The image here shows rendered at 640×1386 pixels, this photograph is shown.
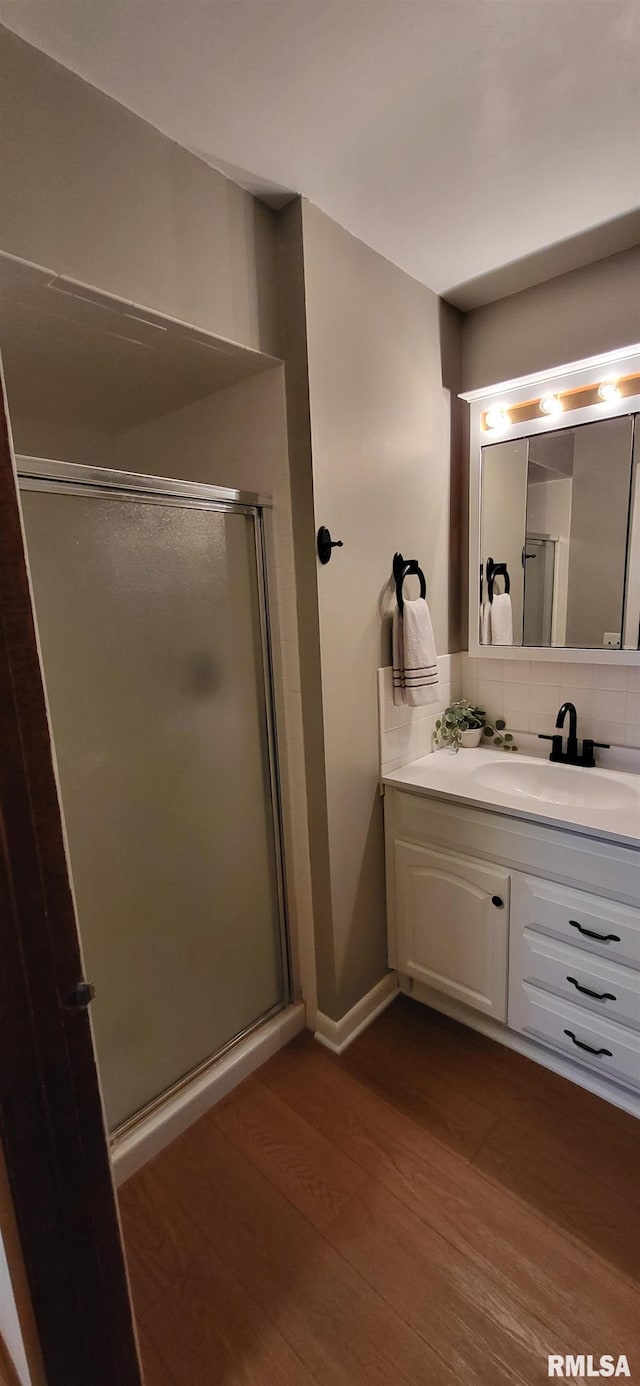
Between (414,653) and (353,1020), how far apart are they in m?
1.20

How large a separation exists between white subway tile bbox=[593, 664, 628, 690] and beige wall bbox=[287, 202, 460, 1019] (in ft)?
1.99

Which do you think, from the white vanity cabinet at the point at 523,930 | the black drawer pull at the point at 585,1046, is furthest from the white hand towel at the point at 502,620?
the black drawer pull at the point at 585,1046

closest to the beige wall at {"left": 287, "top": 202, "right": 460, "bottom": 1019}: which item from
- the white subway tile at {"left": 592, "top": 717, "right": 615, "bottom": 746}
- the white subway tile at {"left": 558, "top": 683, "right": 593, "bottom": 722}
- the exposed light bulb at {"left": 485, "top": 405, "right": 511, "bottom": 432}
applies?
the exposed light bulb at {"left": 485, "top": 405, "right": 511, "bottom": 432}

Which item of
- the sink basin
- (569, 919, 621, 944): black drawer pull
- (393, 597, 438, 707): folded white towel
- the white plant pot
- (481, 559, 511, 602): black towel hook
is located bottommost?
(569, 919, 621, 944): black drawer pull

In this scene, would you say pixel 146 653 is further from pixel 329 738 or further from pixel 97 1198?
pixel 97 1198

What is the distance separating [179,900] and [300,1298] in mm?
840

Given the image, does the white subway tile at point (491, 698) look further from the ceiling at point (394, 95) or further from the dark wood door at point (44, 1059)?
the dark wood door at point (44, 1059)

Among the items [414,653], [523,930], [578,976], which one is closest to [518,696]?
[414,653]

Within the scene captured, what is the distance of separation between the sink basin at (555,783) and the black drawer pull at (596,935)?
36 cm

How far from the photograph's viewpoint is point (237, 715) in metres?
1.60

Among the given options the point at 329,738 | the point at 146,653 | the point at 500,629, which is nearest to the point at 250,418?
the point at 146,653

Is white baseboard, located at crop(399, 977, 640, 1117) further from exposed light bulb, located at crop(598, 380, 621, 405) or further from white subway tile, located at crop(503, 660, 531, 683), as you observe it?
exposed light bulb, located at crop(598, 380, 621, 405)

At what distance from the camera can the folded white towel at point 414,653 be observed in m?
1.72

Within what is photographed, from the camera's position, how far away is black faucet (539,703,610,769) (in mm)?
1845
